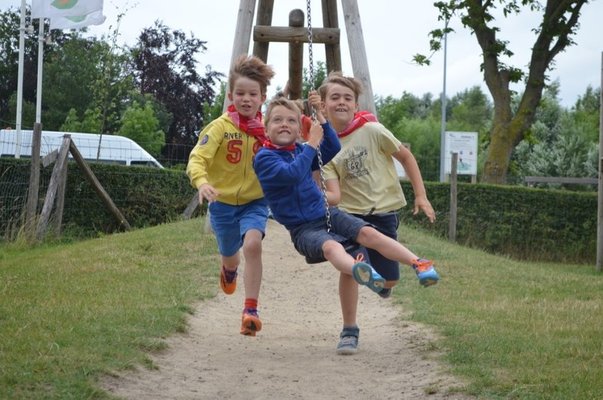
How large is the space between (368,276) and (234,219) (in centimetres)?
173

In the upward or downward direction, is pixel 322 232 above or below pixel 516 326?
above

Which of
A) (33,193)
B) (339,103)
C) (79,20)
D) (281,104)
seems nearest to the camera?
(281,104)

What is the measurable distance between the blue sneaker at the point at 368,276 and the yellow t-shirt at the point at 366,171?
4.13ft

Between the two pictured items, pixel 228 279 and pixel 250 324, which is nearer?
pixel 250 324

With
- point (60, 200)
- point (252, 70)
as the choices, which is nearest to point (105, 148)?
point (60, 200)

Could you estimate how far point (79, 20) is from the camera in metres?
22.8

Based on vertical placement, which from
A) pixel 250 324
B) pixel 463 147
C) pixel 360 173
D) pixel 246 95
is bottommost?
pixel 250 324

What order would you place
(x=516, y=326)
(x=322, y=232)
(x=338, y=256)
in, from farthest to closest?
1. (x=516, y=326)
2. (x=322, y=232)
3. (x=338, y=256)

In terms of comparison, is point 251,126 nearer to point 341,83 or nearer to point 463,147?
point 341,83

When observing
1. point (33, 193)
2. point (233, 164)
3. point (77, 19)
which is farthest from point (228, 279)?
point (77, 19)

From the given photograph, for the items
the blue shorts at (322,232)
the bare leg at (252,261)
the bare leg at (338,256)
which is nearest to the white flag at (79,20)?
the bare leg at (252,261)

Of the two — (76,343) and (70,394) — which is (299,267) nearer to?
(76,343)

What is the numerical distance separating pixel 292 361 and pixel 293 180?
143cm

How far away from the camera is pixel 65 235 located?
56.4 ft
